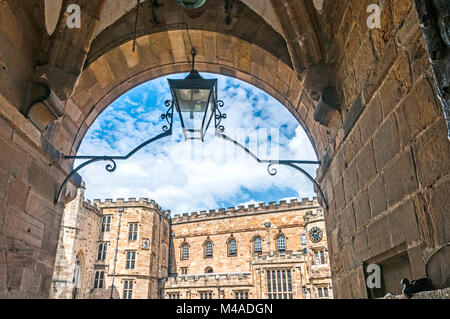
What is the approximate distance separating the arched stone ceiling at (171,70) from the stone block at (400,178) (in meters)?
1.62

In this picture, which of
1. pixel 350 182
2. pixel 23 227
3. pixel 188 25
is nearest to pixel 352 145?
pixel 350 182

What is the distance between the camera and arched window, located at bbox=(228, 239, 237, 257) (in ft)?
93.3

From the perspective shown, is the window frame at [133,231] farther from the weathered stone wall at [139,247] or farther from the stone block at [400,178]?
the stone block at [400,178]

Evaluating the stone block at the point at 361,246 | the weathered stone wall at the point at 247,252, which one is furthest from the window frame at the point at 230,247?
the stone block at the point at 361,246

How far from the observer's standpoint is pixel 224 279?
23.1 m

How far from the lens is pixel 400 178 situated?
1.78 metres

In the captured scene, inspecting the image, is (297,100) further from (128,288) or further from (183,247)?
(183,247)

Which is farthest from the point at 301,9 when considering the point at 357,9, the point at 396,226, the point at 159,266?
the point at 159,266

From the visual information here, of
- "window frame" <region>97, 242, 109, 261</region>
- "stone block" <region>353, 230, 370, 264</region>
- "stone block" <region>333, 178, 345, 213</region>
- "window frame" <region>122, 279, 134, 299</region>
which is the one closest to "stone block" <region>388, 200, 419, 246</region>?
"stone block" <region>353, 230, 370, 264</region>

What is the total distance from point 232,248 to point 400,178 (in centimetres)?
2791

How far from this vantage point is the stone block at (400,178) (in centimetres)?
166

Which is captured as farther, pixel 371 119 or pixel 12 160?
pixel 12 160

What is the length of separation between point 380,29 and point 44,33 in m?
2.89

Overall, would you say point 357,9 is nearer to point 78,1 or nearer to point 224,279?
point 78,1
